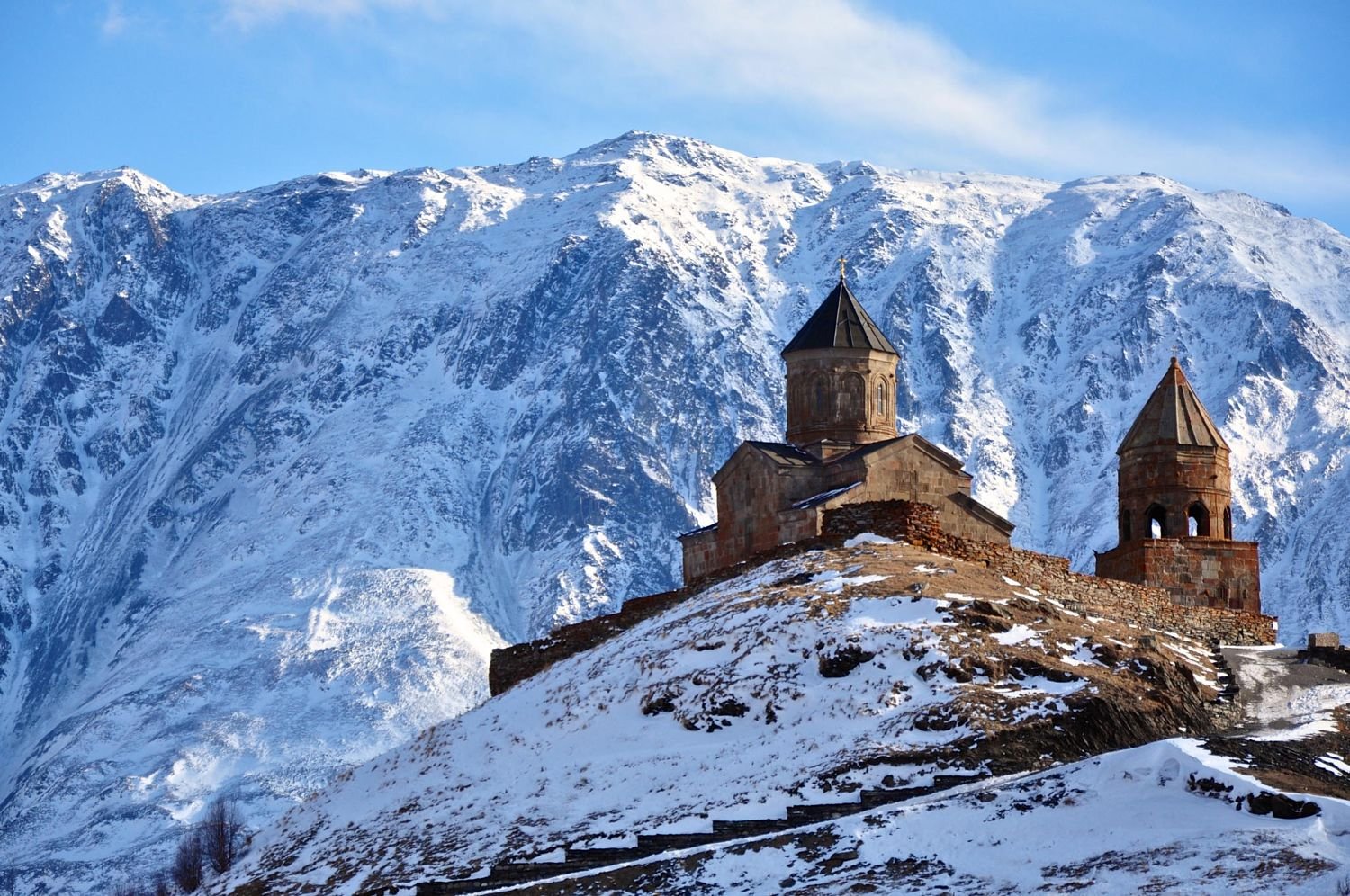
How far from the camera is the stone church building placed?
50938mm

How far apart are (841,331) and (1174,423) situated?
8.45m

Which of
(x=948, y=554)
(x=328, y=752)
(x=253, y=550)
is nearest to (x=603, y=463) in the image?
(x=253, y=550)

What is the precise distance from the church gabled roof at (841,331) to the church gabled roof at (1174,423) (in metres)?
6.33

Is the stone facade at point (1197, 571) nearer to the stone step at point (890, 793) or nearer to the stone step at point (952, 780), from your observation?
the stone step at point (952, 780)

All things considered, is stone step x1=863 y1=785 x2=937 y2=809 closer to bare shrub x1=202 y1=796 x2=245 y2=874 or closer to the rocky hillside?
the rocky hillside

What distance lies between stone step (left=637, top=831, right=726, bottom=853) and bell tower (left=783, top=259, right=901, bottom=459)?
24.1 m

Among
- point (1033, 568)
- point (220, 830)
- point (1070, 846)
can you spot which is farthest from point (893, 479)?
point (220, 830)

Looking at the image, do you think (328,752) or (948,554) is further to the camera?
(328,752)

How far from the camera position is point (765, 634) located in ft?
122

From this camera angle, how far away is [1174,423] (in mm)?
53875

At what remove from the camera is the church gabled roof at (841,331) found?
5628 cm

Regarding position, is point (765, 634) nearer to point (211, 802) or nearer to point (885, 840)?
point (885, 840)

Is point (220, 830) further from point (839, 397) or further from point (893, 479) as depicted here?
point (893, 479)

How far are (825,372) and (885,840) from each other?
2948 cm
